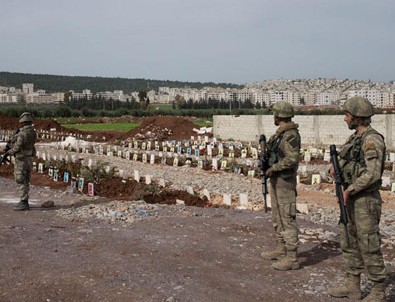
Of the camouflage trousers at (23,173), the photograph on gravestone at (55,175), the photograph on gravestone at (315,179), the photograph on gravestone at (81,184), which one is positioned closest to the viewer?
the camouflage trousers at (23,173)

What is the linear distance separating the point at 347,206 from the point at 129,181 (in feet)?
33.1

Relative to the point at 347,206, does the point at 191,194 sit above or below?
below

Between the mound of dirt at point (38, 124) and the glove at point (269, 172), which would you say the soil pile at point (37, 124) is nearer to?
the mound of dirt at point (38, 124)

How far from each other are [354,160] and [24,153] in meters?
6.90

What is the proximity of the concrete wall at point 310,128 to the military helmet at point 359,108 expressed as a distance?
2118 cm

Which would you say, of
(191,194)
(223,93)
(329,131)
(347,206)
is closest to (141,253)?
(347,206)

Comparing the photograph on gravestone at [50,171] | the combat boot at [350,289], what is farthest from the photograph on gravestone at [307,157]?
the combat boot at [350,289]

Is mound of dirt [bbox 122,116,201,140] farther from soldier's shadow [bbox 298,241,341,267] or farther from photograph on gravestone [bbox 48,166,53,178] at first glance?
soldier's shadow [bbox 298,241,341,267]

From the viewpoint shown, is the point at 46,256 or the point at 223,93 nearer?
the point at 46,256

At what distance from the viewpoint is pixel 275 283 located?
18.4ft

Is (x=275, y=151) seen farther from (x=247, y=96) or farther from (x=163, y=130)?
(x=247, y=96)

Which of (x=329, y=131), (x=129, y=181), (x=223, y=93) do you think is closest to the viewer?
(x=129, y=181)

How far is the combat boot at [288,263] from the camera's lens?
602 cm

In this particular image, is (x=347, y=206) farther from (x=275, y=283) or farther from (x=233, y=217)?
→ (x=233, y=217)
